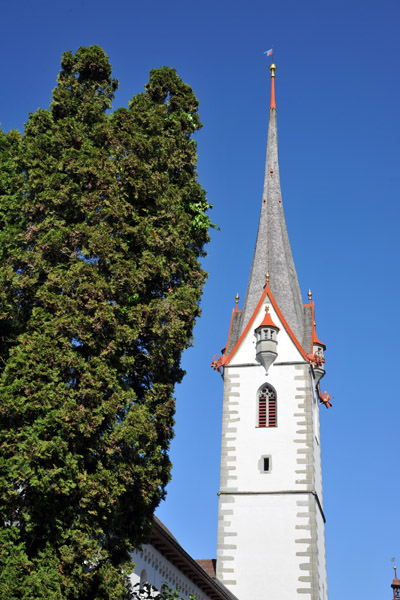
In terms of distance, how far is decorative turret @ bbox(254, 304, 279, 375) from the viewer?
32062 millimetres

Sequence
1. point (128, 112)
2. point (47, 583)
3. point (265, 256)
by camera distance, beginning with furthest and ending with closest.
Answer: point (265, 256)
point (128, 112)
point (47, 583)

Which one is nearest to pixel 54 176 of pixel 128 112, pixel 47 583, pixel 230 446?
pixel 128 112

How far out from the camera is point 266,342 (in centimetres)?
3228

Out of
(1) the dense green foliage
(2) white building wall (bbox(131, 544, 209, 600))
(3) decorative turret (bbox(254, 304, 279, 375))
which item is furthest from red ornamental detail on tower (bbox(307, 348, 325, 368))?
(1) the dense green foliage

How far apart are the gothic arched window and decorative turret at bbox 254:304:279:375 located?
2.70 feet

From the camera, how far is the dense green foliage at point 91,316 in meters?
10.9

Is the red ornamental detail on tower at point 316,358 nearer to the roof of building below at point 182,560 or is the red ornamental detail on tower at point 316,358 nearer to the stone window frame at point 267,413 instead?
the stone window frame at point 267,413

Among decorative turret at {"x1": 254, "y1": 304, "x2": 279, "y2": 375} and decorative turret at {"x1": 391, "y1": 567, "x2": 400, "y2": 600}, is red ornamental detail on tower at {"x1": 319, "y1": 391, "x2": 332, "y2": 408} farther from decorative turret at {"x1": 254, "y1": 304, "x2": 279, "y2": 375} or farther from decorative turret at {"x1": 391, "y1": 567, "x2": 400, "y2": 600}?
decorative turret at {"x1": 391, "y1": 567, "x2": 400, "y2": 600}

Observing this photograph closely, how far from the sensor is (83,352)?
12.3m

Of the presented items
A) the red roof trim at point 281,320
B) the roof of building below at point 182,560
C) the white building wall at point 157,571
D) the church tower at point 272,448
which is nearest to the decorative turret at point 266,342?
the church tower at point 272,448

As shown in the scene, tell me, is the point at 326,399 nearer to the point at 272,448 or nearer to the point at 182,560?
the point at 272,448

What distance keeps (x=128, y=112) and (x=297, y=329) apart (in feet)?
66.2

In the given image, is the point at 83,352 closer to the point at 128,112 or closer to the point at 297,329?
the point at 128,112

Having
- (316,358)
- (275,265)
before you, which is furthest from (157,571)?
(275,265)
